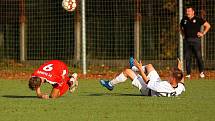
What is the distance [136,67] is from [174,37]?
1116cm

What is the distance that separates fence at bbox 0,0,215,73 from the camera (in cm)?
2403

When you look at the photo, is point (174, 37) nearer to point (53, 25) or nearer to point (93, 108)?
point (53, 25)

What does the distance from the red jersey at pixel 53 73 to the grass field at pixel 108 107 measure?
0.35 metres

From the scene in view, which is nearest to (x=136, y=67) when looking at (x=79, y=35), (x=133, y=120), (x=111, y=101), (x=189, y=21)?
(x=111, y=101)

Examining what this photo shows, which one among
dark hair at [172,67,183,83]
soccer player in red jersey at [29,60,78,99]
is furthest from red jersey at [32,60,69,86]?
dark hair at [172,67,183,83]

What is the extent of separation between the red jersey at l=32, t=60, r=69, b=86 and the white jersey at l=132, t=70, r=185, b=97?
126 centimetres

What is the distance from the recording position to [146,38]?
2469cm

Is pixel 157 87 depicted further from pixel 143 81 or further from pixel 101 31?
pixel 101 31

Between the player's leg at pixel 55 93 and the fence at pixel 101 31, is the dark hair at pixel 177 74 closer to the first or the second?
the player's leg at pixel 55 93

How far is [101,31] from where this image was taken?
2514 centimetres

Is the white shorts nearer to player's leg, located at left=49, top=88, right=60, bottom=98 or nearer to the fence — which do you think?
player's leg, located at left=49, top=88, right=60, bottom=98

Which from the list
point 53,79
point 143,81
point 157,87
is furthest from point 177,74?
point 53,79

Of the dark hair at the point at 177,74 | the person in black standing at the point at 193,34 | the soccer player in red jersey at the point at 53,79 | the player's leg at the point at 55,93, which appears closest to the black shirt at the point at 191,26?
the person in black standing at the point at 193,34

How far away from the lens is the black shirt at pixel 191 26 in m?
18.9
